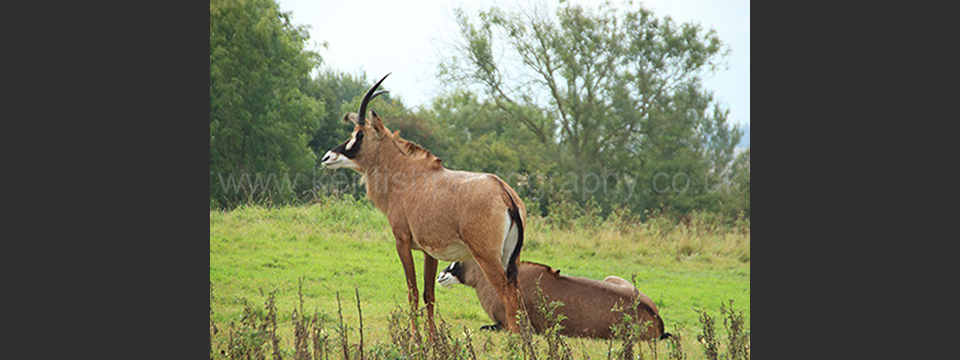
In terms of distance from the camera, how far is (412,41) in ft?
25.2

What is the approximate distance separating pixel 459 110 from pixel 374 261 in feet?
7.81

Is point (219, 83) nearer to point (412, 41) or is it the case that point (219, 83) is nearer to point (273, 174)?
point (273, 174)

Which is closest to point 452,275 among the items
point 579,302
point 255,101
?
point 579,302

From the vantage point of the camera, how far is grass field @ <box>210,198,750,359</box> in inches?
267

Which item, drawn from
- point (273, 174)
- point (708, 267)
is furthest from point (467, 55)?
point (708, 267)

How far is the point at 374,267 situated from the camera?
25.3 ft

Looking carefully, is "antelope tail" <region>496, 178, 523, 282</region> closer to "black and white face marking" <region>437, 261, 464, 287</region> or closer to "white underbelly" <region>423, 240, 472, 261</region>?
"white underbelly" <region>423, 240, 472, 261</region>

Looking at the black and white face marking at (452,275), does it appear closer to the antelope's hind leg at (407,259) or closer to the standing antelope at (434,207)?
the standing antelope at (434,207)

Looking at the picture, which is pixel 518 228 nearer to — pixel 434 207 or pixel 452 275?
pixel 434 207

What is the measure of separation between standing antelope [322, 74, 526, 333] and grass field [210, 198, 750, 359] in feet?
2.08

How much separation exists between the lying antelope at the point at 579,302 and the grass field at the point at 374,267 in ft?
0.57

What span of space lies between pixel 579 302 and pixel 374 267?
2.10 meters

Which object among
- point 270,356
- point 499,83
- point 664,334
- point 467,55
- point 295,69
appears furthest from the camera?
point 499,83

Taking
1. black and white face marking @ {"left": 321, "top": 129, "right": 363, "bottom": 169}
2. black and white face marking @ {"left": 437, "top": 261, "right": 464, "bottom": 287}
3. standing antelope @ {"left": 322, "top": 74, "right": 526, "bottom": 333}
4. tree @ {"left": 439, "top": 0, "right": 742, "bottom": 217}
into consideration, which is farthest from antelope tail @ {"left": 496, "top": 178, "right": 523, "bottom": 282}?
tree @ {"left": 439, "top": 0, "right": 742, "bottom": 217}
